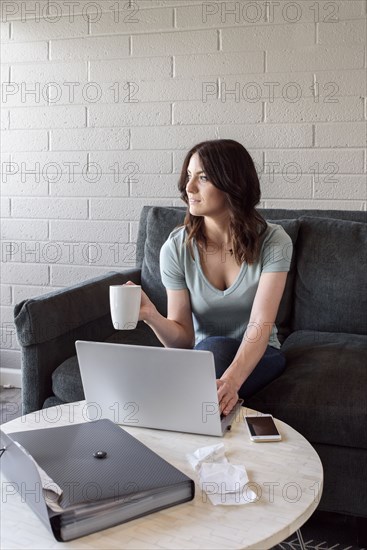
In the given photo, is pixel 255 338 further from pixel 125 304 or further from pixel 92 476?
pixel 92 476

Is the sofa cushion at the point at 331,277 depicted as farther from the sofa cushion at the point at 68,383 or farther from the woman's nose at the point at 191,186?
the sofa cushion at the point at 68,383

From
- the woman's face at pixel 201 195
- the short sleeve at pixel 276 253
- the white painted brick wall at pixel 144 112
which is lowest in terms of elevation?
the short sleeve at pixel 276 253

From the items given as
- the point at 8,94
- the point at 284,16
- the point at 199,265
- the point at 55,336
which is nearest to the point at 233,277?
the point at 199,265

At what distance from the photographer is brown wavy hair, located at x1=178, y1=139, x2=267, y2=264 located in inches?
76.1

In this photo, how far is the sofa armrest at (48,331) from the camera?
79.3 inches

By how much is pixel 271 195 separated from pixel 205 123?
1.34 ft

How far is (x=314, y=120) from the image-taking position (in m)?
2.70

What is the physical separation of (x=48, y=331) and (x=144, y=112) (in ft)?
4.09

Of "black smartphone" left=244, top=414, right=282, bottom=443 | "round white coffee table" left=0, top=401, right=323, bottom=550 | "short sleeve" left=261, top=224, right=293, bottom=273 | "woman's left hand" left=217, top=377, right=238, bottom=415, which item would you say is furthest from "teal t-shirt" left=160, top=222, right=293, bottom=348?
"round white coffee table" left=0, top=401, right=323, bottom=550

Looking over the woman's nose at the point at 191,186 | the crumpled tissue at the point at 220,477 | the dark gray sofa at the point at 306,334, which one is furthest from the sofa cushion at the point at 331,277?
the crumpled tissue at the point at 220,477

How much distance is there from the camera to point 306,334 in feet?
7.62

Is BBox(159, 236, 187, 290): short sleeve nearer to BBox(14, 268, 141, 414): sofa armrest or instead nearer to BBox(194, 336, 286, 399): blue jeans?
BBox(194, 336, 286, 399): blue jeans

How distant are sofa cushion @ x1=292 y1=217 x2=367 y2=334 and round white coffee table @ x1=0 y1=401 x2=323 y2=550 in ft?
3.44

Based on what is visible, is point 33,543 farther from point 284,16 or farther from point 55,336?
point 284,16
